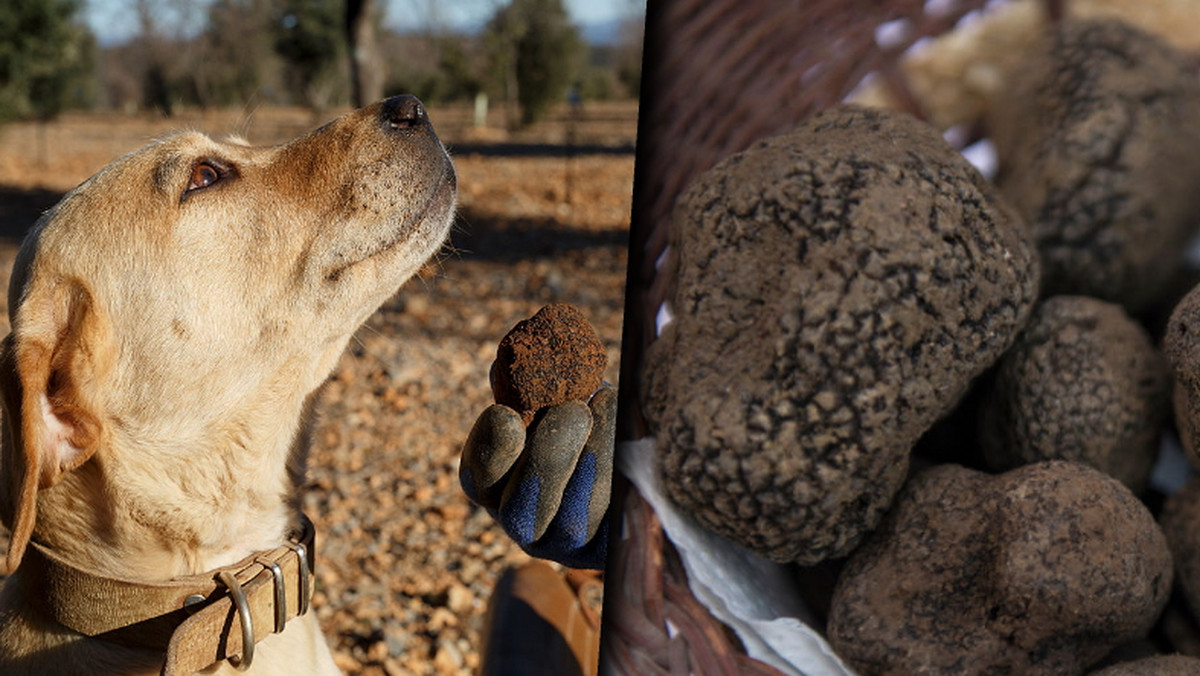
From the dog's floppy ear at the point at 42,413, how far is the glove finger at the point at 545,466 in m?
0.53

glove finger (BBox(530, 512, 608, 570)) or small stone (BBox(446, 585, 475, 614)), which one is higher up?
glove finger (BBox(530, 512, 608, 570))

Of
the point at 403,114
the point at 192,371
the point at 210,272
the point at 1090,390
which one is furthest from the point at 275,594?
the point at 1090,390

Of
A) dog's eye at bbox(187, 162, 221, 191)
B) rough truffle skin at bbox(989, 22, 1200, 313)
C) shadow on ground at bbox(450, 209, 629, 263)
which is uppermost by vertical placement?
rough truffle skin at bbox(989, 22, 1200, 313)

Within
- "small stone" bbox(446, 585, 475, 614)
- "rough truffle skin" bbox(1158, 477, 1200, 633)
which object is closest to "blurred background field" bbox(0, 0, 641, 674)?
"small stone" bbox(446, 585, 475, 614)

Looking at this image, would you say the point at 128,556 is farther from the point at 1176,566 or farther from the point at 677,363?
the point at 1176,566

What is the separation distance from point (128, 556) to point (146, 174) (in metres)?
0.55

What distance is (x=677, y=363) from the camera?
0.76 m

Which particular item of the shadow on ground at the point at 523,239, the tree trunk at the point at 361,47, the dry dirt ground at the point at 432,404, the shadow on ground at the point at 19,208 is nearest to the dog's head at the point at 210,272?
the dry dirt ground at the point at 432,404

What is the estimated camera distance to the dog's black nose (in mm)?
1508

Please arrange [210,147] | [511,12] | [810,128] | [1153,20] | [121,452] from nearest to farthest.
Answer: [1153,20], [810,128], [121,452], [210,147], [511,12]

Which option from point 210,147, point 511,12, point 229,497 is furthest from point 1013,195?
point 511,12

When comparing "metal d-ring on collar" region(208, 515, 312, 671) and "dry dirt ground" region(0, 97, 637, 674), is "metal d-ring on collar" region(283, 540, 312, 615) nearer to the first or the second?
"metal d-ring on collar" region(208, 515, 312, 671)

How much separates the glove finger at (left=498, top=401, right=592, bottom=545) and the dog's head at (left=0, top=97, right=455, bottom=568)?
1.72ft

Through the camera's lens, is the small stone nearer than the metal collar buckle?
No
